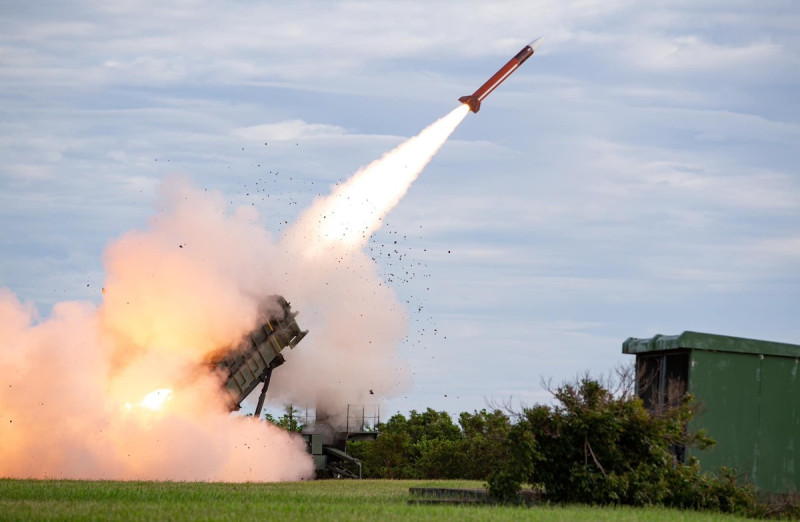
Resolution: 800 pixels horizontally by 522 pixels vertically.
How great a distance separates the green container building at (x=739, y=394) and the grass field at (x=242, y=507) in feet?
11.1

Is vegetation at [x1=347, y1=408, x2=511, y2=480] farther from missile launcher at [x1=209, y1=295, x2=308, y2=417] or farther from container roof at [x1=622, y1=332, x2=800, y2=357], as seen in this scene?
container roof at [x1=622, y1=332, x2=800, y2=357]

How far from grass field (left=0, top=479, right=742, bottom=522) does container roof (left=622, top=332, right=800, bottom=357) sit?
159 inches

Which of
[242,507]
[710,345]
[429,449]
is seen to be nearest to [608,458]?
[710,345]

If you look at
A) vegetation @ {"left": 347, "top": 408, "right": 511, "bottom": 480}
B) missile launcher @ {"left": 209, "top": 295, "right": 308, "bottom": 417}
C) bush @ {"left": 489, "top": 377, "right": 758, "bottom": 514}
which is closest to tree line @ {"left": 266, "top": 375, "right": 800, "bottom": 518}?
bush @ {"left": 489, "top": 377, "right": 758, "bottom": 514}

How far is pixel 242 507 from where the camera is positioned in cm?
2106

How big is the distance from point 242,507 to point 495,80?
18.0 m

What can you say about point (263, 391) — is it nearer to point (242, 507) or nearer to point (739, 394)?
point (242, 507)

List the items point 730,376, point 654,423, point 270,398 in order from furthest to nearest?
point 270,398
point 730,376
point 654,423

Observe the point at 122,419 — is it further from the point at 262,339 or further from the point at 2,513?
the point at 2,513

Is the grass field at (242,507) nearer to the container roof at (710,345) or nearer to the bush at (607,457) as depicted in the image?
the bush at (607,457)

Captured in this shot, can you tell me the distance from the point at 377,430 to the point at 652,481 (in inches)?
753

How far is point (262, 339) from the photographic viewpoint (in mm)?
34938

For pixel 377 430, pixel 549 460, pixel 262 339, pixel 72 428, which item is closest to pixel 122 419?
pixel 72 428

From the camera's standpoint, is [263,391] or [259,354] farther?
[263,391]
